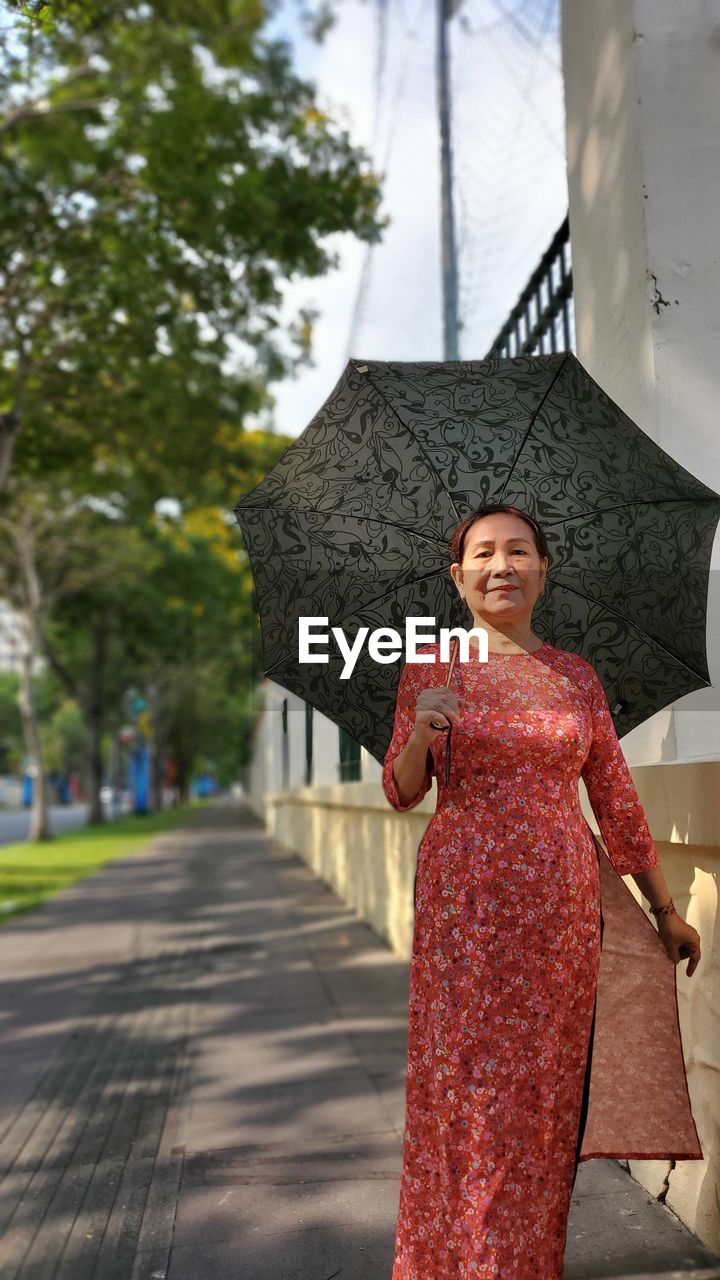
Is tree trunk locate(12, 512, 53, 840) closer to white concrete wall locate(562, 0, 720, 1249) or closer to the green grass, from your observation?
the green grass

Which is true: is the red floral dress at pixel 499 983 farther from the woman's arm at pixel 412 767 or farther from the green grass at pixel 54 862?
the green grass at pixel 54 862

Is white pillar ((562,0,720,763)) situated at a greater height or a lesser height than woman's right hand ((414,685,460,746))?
greater

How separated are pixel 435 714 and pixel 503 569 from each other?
0.40m

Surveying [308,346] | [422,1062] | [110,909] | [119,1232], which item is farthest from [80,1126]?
[308,346]

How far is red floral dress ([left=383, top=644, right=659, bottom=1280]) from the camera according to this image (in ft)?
7.01

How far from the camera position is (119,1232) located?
3.12 meters

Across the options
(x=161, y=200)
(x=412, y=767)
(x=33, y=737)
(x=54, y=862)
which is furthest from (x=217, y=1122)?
(x=33, y=737)

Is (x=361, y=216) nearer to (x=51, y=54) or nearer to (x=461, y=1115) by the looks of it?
(x=51, y=54)

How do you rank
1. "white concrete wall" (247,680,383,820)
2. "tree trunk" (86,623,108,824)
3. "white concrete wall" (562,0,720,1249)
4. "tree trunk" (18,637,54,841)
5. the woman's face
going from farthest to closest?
1. "tree trunk" (86,623,108,824)
2. "tree trunk" (18,637,54,841)
3. "white concrete wall" (247,680,383,820)
4. "white concrete wall" (562,0,720,1249)
5. the woman's face

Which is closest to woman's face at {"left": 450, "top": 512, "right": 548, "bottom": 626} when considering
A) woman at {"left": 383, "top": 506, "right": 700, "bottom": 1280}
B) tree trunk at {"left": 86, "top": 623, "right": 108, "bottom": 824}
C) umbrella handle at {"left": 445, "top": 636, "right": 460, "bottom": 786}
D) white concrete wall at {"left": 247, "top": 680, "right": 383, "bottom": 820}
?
woman at {"left": 383, "top": 506, "right": 700, "bottom": 1280}

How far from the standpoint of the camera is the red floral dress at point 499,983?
7.01ft

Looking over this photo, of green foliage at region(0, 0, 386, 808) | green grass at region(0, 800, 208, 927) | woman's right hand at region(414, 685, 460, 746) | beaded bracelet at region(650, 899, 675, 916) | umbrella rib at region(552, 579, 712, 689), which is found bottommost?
green grass at region(0, 800, 208, 927)

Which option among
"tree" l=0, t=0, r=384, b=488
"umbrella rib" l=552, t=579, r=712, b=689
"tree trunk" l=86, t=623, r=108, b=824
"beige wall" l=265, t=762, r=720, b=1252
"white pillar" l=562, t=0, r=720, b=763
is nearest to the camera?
"umbrella rib" l=552, t=579, r=712, b=689

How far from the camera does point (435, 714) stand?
2096mm
